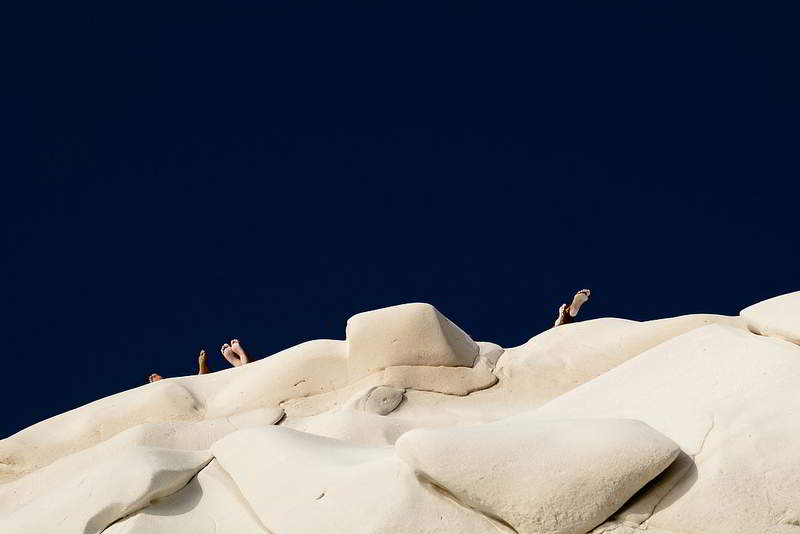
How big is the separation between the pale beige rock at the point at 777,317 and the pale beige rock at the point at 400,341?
1.55 m

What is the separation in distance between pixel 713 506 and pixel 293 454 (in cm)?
127

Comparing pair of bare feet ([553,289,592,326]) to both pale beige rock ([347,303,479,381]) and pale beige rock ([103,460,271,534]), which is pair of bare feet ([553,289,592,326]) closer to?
pale beige rock ([347,303,479,381])

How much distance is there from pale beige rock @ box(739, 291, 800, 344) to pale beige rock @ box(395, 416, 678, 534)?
3.11 ft

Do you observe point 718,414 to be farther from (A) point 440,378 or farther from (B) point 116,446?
(B) point 116,446

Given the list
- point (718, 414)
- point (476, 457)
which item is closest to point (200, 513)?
point (476, 457)

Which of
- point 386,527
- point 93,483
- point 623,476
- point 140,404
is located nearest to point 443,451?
point 386,527

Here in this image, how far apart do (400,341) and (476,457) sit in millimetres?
2219

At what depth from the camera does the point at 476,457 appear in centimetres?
305

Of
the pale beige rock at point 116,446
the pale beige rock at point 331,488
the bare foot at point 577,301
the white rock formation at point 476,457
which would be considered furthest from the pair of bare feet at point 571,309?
the pale beige rock at point 331,488

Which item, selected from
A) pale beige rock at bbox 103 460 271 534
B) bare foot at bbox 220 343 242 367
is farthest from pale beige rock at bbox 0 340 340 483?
bare foot at bbox 220 343 242 367

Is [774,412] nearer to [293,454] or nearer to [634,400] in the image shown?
[634,400]

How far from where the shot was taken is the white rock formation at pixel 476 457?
2979mm

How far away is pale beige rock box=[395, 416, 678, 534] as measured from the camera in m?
2.95

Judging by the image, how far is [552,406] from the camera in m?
3.89
